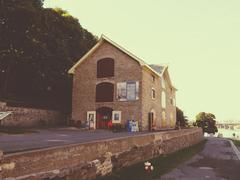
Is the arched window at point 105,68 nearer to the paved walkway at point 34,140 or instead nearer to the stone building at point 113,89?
the stone building at point 113,89

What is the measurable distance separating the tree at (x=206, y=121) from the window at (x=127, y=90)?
173 ft

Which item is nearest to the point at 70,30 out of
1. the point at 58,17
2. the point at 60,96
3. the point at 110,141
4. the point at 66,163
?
the point at 58,17

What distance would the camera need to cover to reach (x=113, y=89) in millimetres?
29281

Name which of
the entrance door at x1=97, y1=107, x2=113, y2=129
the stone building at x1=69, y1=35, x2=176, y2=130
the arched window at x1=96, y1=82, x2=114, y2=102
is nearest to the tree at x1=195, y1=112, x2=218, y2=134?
the stone building at x1=69, y1=35, x2=176, y2=130

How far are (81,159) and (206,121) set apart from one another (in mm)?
71113

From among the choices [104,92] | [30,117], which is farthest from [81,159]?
[104,92]

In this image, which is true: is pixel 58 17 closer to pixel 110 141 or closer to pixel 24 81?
pixel 24 81

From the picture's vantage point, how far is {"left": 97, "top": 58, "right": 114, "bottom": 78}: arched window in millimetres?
29672

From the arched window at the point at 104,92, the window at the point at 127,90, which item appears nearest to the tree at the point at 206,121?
the arched window at the point at 104,92

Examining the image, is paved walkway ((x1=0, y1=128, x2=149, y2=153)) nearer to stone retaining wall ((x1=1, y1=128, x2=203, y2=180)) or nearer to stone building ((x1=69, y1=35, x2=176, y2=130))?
stone retaining wall ((x1=1, y1=128, x2=203, y2=180))

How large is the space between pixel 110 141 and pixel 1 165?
262 inches

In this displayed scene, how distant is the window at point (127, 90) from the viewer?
2795cm

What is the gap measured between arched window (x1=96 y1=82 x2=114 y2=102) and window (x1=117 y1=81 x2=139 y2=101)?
3.26ft

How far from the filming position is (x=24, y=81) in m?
30.9
